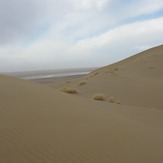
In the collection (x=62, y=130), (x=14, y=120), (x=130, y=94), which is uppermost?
(x=14, y=120)

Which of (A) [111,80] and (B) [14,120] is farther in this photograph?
(A) [111,80]

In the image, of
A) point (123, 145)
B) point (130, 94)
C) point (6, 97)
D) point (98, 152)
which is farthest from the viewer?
point (130, 94)

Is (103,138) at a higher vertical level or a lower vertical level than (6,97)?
lower

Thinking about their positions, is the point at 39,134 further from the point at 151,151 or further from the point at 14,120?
the point at 151,151

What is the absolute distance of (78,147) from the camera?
2.47 metres

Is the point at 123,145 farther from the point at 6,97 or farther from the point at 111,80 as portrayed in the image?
the point at 111,80

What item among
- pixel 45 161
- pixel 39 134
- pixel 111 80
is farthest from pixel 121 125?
pixel 111 80

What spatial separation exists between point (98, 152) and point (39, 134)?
0.78m

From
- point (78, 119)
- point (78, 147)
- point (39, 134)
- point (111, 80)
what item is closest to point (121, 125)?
point (78, 119)

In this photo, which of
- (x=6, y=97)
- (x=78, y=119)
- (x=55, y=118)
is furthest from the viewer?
(x=6, y=97)

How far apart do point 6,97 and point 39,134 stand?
78.5 inches

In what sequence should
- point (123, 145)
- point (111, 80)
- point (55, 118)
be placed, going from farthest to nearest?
point (111, 80) < point (55, 118) < point (123, 145)

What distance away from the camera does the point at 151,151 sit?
112 inches

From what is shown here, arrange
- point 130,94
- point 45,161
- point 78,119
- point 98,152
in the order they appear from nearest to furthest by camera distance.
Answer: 1. point 45,161
2. point 98,152
3. point 78,119
4. point 130,94
